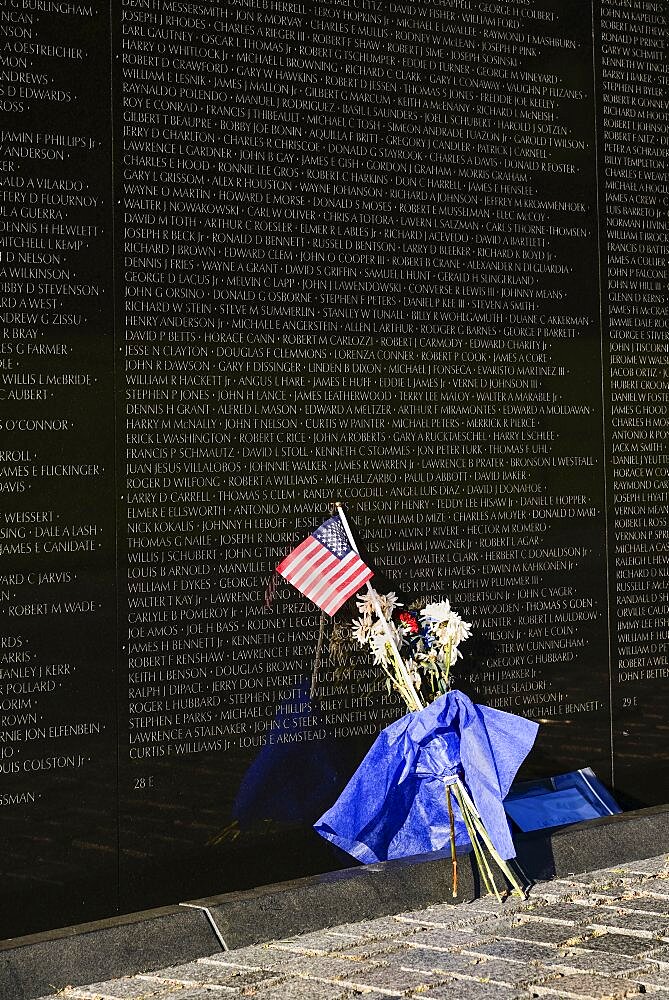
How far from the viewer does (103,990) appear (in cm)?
515

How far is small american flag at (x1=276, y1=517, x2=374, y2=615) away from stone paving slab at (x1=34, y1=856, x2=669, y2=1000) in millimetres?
1339

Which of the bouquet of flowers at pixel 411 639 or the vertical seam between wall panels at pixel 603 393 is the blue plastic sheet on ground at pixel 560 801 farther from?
the bouquet of flowers at pixel 411 639

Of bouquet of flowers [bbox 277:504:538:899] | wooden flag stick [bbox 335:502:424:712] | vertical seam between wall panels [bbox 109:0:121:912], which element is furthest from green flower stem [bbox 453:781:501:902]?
vertical seam between wall panels [bbox 109:0:121:912]

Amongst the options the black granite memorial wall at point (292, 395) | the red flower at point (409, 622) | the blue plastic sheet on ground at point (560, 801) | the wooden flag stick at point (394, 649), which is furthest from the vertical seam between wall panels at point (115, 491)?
the blue plastic sheet on ground at point (560, 801)

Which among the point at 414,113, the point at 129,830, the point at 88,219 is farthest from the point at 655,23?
the point at 129,830

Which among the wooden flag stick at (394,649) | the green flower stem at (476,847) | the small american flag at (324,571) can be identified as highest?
the small american flag at (324,571)

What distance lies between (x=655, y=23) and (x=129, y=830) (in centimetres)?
499

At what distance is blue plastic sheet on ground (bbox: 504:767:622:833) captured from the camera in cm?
A: 696

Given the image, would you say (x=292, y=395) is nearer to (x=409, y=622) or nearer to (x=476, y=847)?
(x=409, y=622)

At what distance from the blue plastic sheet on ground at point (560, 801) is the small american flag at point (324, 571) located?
4.69 ft

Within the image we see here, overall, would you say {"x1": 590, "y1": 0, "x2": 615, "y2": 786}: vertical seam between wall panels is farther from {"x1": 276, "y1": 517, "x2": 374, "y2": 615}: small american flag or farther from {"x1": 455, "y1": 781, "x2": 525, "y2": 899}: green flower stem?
{"x1": 276, "y1": 517, "x2": 374, "y2": 615}: small american flag

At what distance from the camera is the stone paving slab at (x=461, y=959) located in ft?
16.4

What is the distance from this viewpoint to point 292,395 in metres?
6.49

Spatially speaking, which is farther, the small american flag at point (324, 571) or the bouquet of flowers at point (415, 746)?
the small american flag at point (324, 571)
